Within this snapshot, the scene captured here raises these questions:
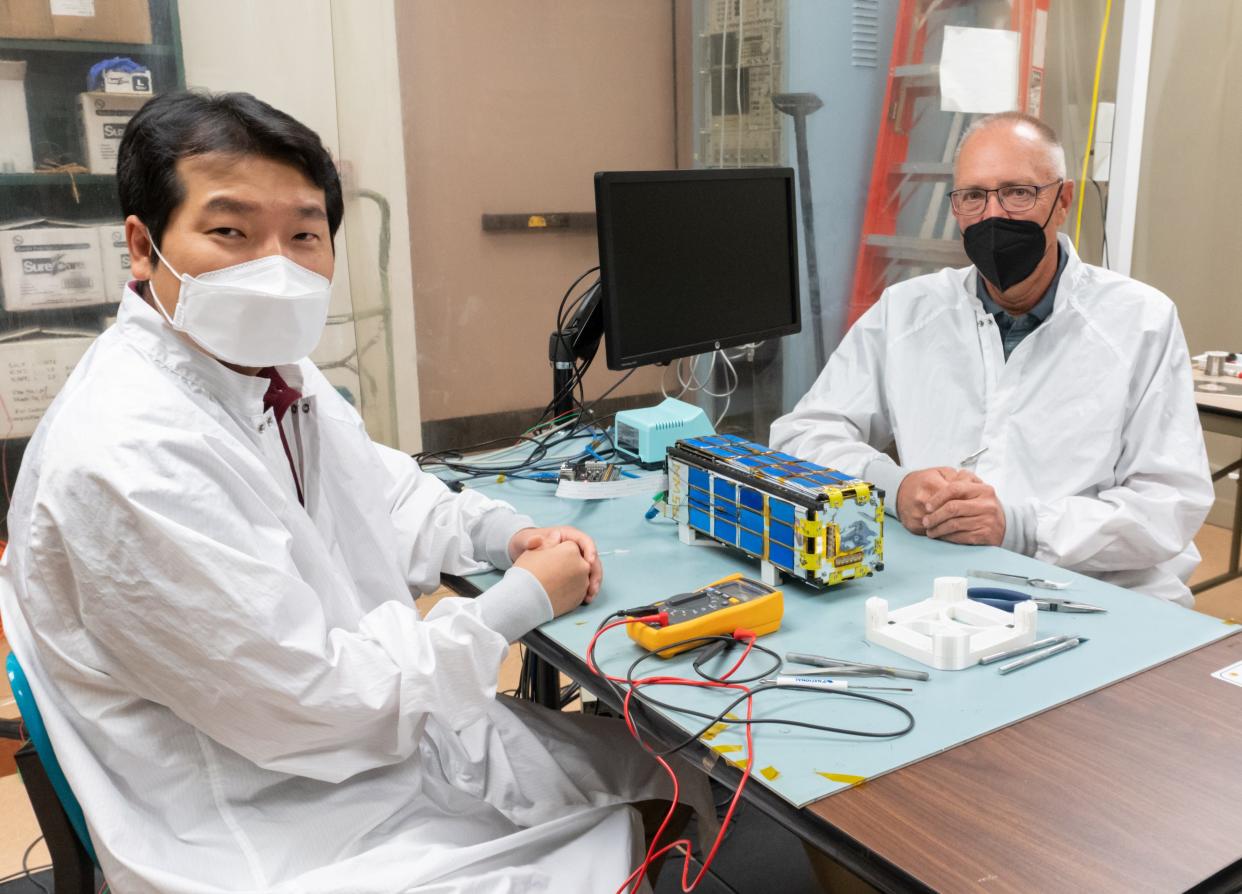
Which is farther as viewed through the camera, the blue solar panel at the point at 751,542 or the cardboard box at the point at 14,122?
the cardboard box at the point at 14,122

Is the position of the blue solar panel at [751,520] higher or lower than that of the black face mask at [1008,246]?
lower

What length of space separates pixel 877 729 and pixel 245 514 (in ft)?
A: 2.24

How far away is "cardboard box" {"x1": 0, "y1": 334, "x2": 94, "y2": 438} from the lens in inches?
103

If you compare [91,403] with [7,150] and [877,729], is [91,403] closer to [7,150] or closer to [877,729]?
[877,729]

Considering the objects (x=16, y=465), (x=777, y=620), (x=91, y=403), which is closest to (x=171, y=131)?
(x=91, y=403)

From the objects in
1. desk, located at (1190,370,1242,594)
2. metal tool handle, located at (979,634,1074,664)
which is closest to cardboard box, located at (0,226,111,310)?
metal tool handle, located at (979,634,1074,664)

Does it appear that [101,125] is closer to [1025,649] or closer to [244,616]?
[244,616]

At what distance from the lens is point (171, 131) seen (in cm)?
111

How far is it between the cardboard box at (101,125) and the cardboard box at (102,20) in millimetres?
142

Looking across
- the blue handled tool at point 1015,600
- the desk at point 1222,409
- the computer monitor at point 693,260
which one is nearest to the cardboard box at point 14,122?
the computer monitor at point 693,260

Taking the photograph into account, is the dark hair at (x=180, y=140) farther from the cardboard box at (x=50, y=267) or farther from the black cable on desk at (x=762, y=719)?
the cardboard box at (x=50, y=267)

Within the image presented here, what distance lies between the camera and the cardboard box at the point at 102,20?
2510 millimetres

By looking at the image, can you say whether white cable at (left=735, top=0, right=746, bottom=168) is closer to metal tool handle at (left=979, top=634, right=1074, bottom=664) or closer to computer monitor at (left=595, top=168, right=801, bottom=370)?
computer monitor at (left=595, top=168, right=801, bottom=370)

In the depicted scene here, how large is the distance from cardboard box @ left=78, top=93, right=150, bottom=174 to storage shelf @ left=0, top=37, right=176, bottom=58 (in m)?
0.11
